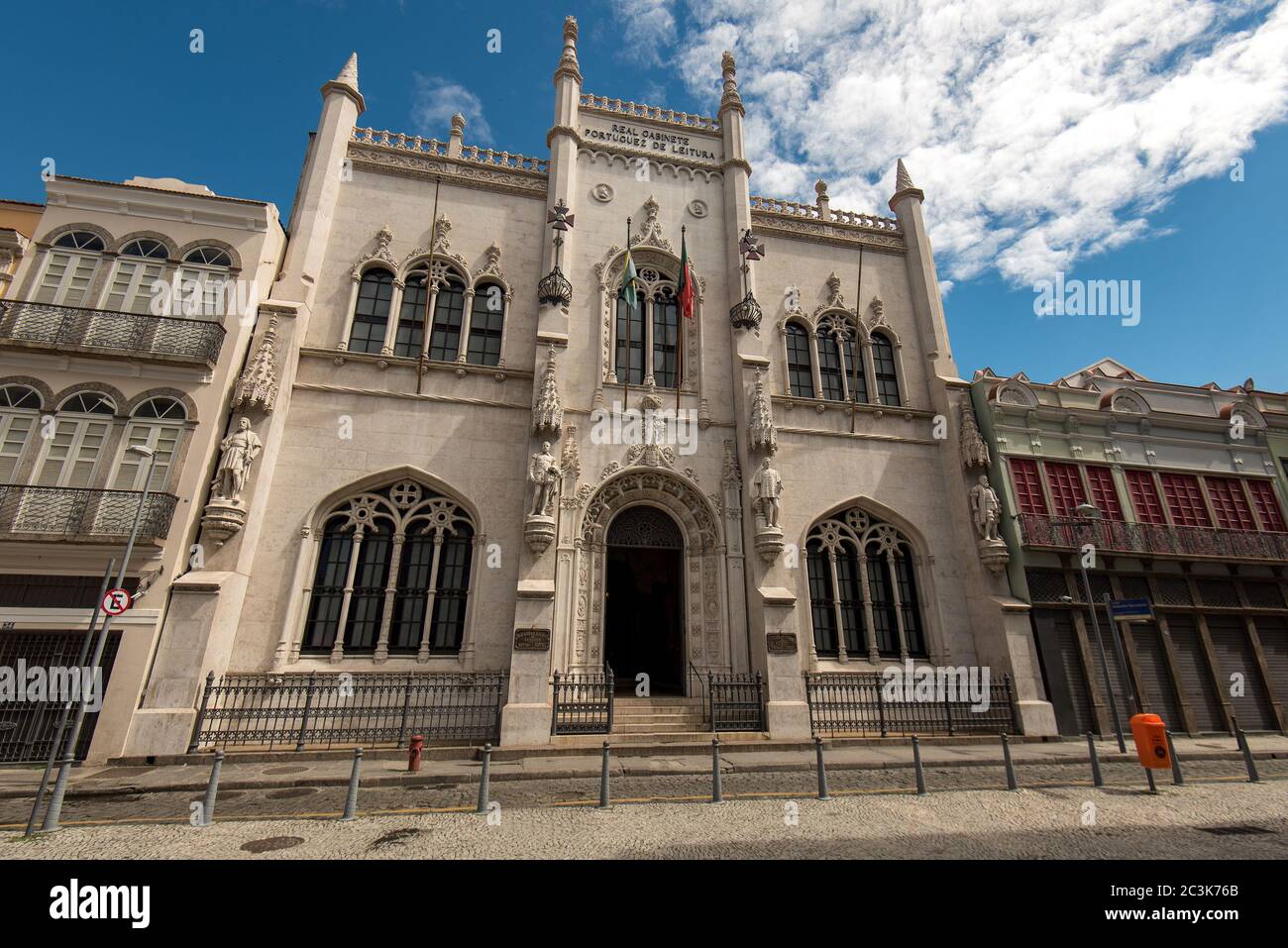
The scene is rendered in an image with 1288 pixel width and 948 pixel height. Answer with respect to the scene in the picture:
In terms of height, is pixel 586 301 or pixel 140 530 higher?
pixel 586 301

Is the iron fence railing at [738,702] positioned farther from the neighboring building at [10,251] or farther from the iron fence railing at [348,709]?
the neighboring building at [10,251]

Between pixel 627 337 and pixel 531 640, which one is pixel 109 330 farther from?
pixel 627 337

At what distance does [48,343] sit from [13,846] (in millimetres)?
12360

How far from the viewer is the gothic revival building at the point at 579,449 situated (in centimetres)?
1404

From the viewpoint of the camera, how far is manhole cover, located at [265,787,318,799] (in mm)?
9047

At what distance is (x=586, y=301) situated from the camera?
18.5m

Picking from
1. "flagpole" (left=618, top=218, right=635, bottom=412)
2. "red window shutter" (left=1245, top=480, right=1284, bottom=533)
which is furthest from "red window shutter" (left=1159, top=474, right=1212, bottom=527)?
"flagpole" (left=618, top=218, right=635, bottom=412)

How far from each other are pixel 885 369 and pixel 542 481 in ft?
43.2

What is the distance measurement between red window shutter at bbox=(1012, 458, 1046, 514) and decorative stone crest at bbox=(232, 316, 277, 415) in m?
21.2

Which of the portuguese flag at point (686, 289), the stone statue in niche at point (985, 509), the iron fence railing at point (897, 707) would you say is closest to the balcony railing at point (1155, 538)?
the stone statue in niche at point (985, 509)

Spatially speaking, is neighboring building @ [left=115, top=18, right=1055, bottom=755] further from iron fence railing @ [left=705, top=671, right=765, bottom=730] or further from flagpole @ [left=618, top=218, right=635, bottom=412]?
iron fence railing @ [left=705, top=671, right=765, bottom=730]

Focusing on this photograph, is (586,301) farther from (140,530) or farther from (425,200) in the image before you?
(140,530)

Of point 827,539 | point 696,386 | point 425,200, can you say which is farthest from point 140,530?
point 827,539

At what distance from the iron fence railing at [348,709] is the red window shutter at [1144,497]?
20092 millimetres
